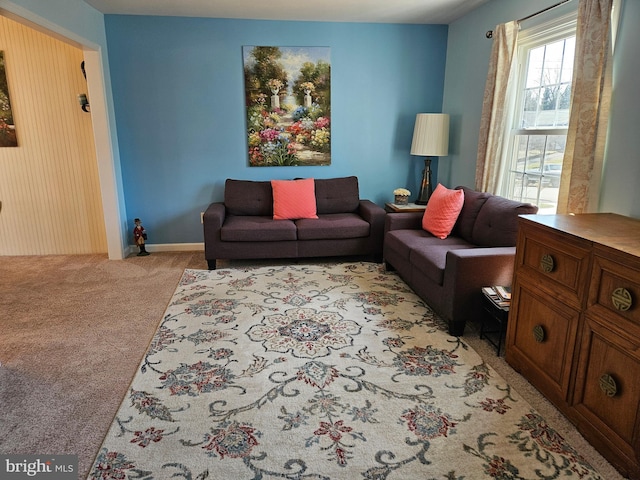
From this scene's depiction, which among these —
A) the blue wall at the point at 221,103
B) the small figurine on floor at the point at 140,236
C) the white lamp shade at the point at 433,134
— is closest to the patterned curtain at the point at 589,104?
the white lamp shade at the point at 433,134

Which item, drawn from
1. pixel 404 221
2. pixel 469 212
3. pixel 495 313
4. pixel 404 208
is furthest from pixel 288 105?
pixel 495 313

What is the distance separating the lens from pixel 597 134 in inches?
97.7

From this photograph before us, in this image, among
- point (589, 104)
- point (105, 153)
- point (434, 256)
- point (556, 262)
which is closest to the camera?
point (556, 262)

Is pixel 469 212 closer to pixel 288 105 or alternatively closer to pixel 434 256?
pixel 434 256

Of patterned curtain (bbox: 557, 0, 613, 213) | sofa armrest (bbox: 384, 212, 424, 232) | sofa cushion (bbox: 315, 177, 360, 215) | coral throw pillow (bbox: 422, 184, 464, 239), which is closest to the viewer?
patterned curtain (bbox: 557, 0, 613, 213)

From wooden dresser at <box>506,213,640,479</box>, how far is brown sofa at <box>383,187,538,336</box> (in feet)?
1.19

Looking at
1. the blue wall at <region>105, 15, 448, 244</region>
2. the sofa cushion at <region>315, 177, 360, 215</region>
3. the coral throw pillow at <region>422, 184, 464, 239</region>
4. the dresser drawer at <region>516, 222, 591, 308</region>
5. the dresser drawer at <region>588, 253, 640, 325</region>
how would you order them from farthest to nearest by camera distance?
the sofa cushion at <region>315, 177, 360, 215</region>
the blue wall at <region>105, 15, 448, 244</region>
the coral throw pillow at <region>422, 184, 464, 239</region>
the dresser drawer at <region>516, 222, 591, 308</region>
the dresser drawer at <region>588, 253, 640, 325</region>

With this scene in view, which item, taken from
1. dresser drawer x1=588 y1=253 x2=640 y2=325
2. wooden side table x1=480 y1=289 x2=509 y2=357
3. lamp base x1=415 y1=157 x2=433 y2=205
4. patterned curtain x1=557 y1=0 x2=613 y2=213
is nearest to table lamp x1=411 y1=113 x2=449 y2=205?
lamp base x1=415 y1=157 x2=433 y2=205

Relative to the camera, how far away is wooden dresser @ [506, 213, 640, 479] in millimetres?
1560

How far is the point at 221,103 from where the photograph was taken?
446 centimetres

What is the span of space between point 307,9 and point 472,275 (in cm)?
297

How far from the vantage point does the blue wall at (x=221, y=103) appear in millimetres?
4293

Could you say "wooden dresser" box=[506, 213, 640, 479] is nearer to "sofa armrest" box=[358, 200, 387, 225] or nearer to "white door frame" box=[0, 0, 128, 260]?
"sofa armrest" box=[358, 200, 387, 225]

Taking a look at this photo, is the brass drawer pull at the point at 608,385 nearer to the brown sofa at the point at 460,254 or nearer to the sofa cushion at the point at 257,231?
the brown sofa at the point at 460,254
